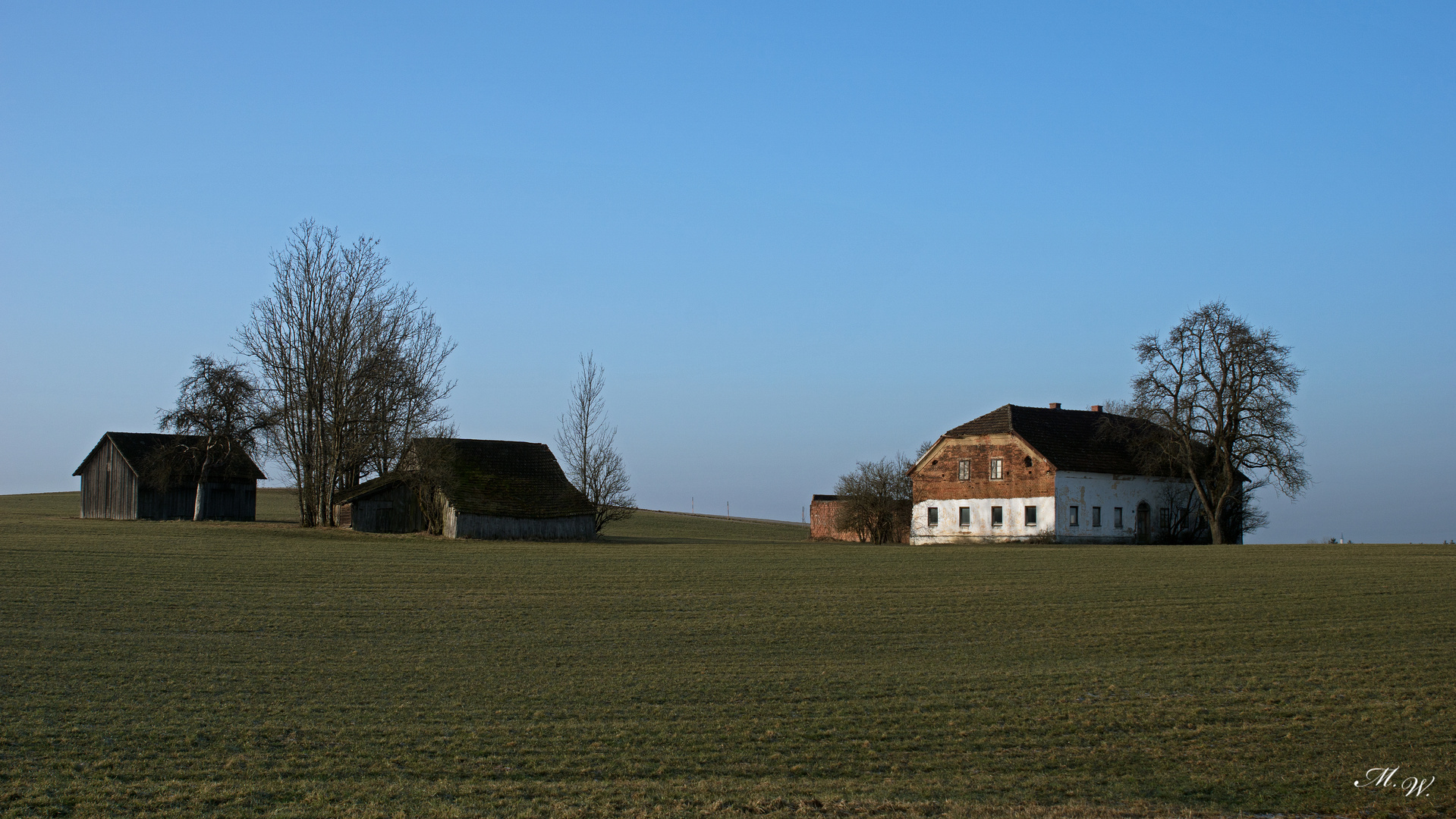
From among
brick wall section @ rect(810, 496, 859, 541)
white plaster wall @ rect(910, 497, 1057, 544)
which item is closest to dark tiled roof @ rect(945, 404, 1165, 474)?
white plaster wall @ rect(910, 497, 1057, 544)

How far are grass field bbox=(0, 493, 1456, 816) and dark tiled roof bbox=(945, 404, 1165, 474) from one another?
986 inches

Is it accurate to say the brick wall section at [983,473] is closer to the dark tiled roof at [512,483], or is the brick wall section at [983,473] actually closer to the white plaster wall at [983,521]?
the white plaster wall at [983,521]

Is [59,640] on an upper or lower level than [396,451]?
lower

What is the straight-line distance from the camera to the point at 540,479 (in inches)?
2221

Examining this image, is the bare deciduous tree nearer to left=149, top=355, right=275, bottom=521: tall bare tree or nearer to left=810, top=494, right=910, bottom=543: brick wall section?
left=810, top=494, right=910, bottom=543: brick wall section

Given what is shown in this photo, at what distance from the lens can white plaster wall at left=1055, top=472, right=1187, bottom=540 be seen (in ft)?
176

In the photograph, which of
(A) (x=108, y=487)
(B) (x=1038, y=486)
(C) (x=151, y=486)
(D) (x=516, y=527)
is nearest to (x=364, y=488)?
(D) (x=516, y=527)

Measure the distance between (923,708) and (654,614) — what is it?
31.3ft

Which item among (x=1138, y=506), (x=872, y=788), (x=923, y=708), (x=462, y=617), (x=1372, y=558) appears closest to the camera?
(x=872, y=788)

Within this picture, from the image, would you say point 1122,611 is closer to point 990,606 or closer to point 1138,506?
point 990,606

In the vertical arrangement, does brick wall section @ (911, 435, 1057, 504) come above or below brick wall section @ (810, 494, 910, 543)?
above

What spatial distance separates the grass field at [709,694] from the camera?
33.8ft

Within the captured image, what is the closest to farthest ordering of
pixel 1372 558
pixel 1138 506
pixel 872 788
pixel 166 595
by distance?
pixel 872 788 < pixel 166 595 < pixel 1372 558 < pixel 1138 506

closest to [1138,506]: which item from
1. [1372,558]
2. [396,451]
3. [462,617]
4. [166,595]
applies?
[1372,558]
